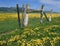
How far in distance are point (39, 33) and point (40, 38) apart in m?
0.91

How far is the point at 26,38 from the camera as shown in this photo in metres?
21.0

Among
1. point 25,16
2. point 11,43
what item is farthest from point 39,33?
point 25,16

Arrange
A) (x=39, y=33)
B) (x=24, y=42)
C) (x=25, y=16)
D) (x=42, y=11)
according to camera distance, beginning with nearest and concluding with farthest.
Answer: (x=24, y=42)
(x=39, y=33)
(x=25, y=16)
(x=42, y=11)

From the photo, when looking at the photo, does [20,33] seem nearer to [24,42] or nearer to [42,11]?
[24,42]

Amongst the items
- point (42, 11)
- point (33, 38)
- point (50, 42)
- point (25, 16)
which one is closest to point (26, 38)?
point (33, 38)

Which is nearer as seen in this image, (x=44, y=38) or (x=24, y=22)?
(x=44, y=38)

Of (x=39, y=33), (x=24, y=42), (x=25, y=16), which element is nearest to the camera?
(x=24, y=42)

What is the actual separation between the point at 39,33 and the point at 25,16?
10.9m

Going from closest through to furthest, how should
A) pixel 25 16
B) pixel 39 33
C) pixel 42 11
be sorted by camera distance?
pixel 39 33, pixel 25 16, pixel 42 11

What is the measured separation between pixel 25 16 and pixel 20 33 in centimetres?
1031

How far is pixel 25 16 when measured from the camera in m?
32.6

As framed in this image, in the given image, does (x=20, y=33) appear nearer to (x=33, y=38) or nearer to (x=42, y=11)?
(x=33, y=38)

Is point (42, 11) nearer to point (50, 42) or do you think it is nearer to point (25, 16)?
point (25, 16)

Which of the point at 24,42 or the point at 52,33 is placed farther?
the point at 52,33
